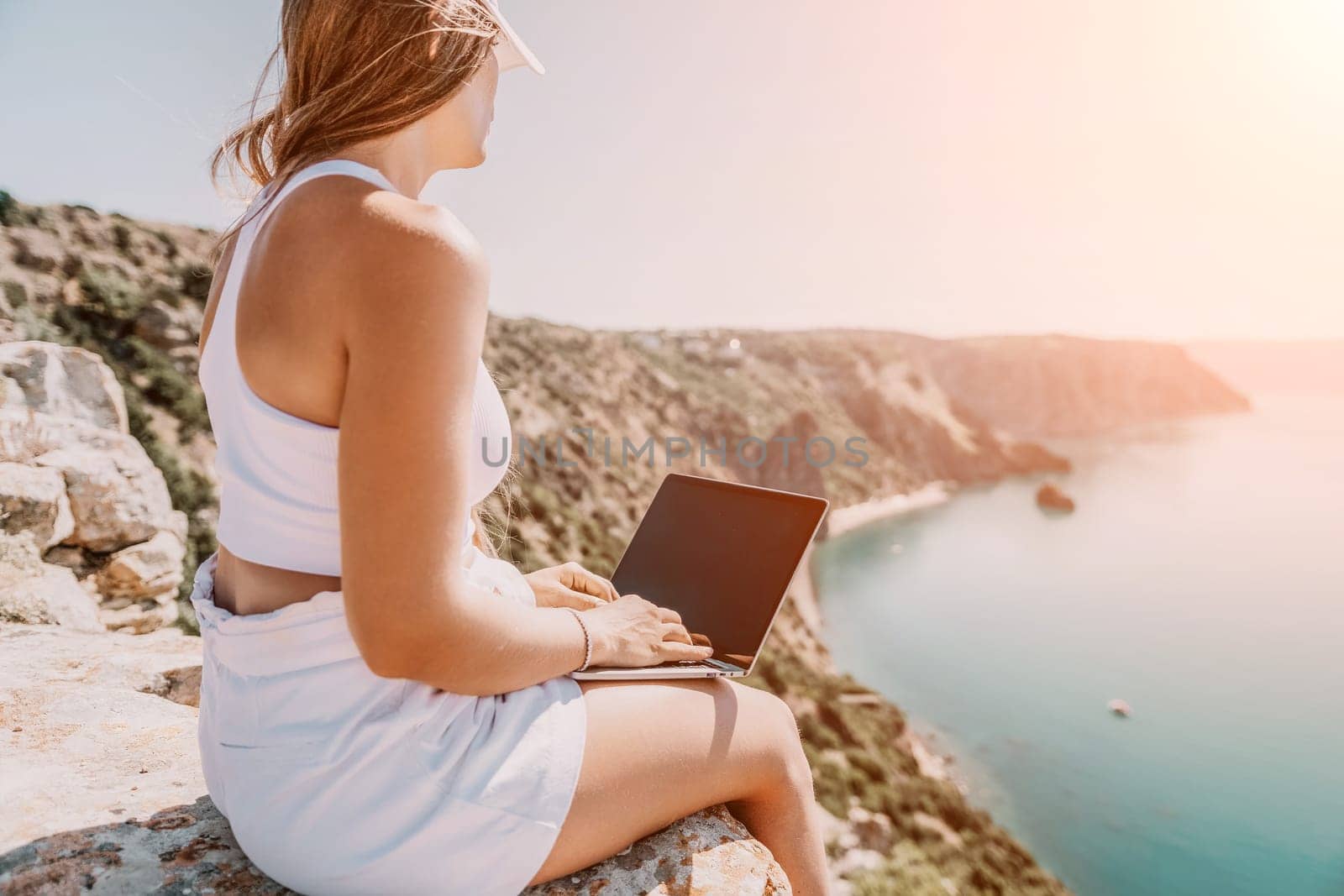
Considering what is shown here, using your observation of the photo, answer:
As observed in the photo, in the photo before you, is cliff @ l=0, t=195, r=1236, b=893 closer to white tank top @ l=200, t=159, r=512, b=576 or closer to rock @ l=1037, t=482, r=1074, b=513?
white tank top @ l=200, t=159, r=512, b=576

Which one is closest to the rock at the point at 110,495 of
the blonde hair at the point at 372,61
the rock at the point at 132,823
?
the rock at the point at 132,823

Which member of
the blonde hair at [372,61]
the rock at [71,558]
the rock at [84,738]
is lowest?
the rock at [71,558]

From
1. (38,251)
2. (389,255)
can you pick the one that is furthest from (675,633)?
(38,251)

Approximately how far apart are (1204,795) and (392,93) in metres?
31.5

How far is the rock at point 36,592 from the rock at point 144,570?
36 centimetres

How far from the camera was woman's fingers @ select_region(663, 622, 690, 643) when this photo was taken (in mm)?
1188

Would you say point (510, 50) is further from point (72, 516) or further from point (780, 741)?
point (72, 516)

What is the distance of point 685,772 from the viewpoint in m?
1.04

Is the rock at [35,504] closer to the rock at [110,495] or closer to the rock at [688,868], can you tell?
the rock at [110,495]

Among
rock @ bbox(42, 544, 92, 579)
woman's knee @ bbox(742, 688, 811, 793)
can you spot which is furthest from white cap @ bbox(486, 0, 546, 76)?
Result: rock @ bbox(42, 544, 92, 579)

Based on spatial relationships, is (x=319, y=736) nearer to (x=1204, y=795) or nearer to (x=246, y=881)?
(x=246, y=881)

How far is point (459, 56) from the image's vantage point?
940 mm

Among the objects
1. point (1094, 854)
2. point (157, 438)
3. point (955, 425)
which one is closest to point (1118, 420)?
point (955, 425)

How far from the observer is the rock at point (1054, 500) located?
58.6 metres
